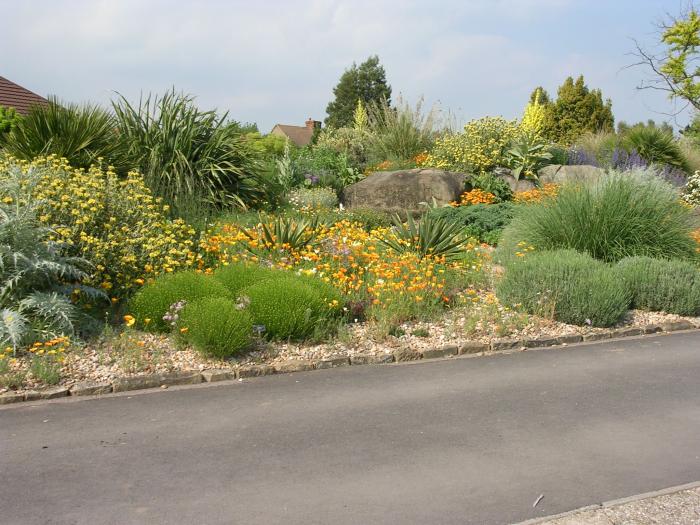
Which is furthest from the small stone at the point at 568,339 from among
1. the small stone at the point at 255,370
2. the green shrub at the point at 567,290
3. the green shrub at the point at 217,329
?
the green shrub at the point at 217,329

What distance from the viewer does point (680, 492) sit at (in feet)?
14.0

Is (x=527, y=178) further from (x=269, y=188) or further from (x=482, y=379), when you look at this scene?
(x=482, y=379)

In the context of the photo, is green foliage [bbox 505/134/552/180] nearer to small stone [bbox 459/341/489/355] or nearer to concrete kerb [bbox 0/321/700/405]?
concrete kerb [bbox 0/321/700/405]

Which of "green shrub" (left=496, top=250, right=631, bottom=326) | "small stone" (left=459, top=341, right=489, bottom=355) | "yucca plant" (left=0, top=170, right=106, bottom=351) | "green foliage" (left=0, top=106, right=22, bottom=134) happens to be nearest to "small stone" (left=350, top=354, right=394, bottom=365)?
"small stone" (left=459, top=341, right=489, bottom=355)

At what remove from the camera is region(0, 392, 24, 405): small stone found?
18.6 ft

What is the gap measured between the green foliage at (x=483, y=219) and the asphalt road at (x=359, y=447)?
21.1ft

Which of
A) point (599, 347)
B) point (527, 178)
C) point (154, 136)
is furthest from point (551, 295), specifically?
point (527, 178)

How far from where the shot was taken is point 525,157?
1823 cm

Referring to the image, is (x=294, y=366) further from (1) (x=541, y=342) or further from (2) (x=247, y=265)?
(1) (x=541, y=342)

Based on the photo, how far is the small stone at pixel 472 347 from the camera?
7.41 meters

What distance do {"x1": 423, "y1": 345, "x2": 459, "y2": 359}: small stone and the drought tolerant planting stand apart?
35mm

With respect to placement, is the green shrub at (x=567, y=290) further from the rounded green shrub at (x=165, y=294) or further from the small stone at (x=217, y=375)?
the small stone at (x=217, y=375)

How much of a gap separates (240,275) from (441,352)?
8.21ft

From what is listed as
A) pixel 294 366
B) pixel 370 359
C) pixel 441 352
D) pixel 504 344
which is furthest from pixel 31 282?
pixel 504 344
